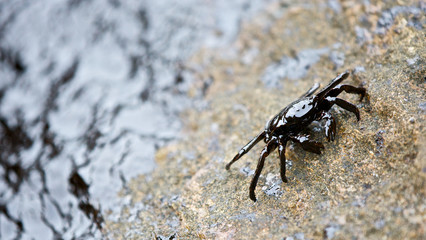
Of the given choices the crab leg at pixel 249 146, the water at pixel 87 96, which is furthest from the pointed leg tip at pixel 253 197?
the water at pixel 87 96

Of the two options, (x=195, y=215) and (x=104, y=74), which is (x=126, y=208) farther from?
(x=104, y=74)

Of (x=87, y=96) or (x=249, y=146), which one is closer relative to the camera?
(x=249, y=146)

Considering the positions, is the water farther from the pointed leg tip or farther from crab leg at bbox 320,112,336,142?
crab leg at bbox 320,112,336,142

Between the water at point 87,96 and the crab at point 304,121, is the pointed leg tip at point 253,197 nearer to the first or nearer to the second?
the crab at point 304,121

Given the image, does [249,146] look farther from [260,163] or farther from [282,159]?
[282,159]

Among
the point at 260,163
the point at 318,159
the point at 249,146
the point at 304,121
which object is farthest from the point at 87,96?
the point at 318,159

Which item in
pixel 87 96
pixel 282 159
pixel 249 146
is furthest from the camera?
pixel 87 96

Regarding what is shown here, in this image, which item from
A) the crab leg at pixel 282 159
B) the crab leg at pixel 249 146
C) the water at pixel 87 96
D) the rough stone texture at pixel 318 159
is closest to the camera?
the rough stone texture at pixel 318 159
